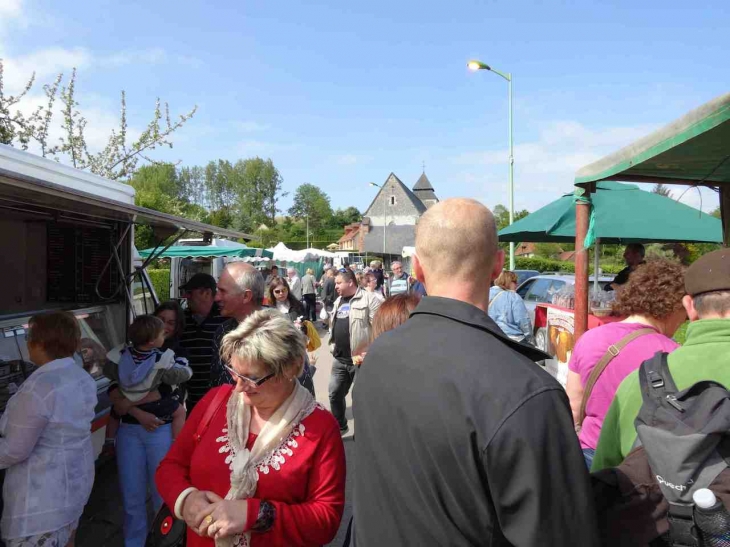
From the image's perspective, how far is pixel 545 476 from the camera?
1012mm

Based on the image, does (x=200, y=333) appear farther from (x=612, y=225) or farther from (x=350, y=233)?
(x=350, y=233)

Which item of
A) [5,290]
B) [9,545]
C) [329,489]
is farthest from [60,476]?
[5,290]

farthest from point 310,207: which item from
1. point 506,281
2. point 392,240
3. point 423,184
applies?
point 506,281

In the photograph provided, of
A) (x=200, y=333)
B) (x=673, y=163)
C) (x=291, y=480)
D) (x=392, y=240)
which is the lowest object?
(x=291, y=480)

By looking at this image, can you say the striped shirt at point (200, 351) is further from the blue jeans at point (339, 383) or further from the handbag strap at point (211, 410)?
the blue jeans at point (339, 383)

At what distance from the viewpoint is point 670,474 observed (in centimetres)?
127

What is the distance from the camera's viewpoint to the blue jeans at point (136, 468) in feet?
10.8

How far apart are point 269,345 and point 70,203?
9.02 feet

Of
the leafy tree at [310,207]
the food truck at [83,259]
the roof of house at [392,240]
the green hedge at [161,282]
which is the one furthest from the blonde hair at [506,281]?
the leafy tree at [310,207]

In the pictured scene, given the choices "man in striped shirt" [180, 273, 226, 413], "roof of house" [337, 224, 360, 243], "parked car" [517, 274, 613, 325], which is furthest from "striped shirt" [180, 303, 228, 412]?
"roof of house" [337, 224, 360, 243]

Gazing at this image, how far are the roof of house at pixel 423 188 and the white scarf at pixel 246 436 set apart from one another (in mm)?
99095

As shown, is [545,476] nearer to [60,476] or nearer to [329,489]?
[329,489]

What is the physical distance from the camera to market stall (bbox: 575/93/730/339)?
2.72m

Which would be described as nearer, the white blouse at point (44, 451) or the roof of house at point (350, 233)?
the white blouse at point (44, 451)
